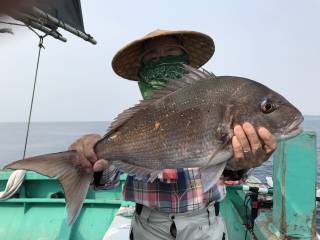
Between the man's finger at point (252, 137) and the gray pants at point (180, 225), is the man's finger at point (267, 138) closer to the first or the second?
the man's finger at point (252, 137)

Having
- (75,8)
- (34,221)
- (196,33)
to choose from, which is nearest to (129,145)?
(196,33)

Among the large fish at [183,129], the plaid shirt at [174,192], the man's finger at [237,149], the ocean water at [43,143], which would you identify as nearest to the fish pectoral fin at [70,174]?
A: the large fish at [183,129]

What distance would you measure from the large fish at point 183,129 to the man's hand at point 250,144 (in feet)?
0.17

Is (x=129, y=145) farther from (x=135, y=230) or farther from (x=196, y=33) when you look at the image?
(x=196, y=33)

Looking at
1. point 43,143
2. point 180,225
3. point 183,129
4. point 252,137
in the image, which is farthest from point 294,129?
point 43,143

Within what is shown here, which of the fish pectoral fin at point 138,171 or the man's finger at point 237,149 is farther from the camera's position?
the fish pectoral fin at point 138,171

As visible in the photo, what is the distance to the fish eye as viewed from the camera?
2230 millimetres

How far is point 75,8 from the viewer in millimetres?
6938

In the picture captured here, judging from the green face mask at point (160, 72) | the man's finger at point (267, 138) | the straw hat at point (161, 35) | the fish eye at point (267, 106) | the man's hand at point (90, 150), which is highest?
the straw hat at point (161, 35)

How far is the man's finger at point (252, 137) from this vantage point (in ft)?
7.03

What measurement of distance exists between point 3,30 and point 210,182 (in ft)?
6.33

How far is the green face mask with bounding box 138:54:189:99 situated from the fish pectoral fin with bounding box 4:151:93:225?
0.84 metres

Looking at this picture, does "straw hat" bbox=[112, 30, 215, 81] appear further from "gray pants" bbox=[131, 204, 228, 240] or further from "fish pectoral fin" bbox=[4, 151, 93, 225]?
"gray pants" bbox=[131, 204, 228, 240]

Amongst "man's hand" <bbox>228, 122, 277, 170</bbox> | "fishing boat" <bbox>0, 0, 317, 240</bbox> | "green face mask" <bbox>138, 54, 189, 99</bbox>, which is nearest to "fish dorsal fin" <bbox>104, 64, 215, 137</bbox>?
"green face mask" <bbox>138, 54, 189, 99</bbox>
